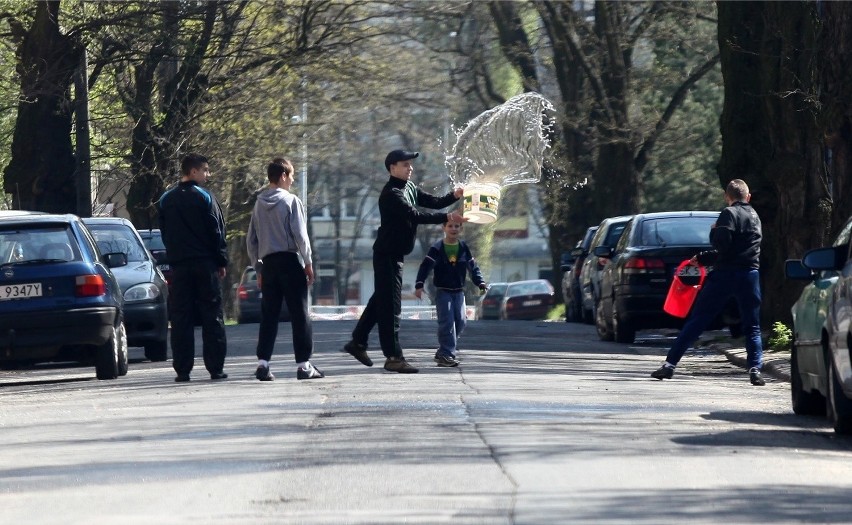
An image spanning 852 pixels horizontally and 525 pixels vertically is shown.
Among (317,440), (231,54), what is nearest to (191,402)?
(317,440)

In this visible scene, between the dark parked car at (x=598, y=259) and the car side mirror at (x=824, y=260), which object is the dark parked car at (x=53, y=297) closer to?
the car side mirror at (x=824, y=260)

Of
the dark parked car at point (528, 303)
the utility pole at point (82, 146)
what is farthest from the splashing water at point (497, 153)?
the dark parked car at point (528, 303)

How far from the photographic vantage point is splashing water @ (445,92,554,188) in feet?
53.1

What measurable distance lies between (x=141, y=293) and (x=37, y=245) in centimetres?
376

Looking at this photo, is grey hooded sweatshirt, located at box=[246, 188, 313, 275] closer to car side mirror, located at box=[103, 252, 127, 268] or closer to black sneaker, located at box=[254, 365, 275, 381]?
black sneaker, located at box=[254, 365, 275, 381]

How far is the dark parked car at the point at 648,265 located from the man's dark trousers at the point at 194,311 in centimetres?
752

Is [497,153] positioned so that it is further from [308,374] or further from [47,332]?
[47,332]

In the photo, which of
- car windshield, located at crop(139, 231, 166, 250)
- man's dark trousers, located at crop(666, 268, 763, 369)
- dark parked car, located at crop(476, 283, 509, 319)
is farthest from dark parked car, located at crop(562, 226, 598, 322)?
dark parked car, located at crop(476, 283, 509, 319)

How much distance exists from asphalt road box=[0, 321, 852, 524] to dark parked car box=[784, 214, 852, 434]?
259mm

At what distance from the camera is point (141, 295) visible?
19.6 m

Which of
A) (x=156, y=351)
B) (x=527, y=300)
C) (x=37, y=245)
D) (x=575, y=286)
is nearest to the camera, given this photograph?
(x=37, y=245)

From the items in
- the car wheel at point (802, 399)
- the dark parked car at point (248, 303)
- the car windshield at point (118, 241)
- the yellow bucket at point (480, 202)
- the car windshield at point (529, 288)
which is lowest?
the car windshield at point (529, 288)

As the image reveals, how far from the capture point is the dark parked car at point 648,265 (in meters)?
21.2

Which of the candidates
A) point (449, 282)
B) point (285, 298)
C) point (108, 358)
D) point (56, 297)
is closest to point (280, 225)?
point (285, 298)
